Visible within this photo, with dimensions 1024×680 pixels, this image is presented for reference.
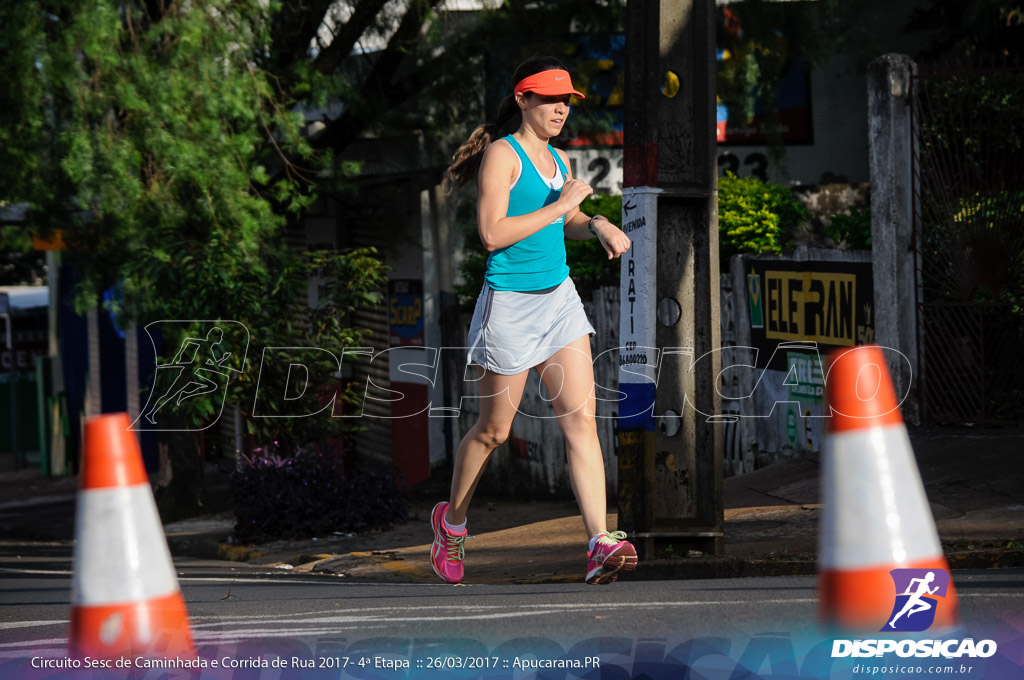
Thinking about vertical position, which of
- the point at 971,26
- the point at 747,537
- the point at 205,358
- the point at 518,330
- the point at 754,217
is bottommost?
the point at 747,537

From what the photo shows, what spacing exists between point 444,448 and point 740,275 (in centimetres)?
534

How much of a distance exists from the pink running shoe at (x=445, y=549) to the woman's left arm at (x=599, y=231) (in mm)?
1376

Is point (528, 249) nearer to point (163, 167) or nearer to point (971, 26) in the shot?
point (163, 167)

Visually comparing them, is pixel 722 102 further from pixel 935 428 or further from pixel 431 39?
pixel 935 428

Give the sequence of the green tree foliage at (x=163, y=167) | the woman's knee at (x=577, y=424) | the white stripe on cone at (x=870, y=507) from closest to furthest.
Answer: the white stripe on cone at (x=870, y=507)
the woman's knee at (x=577, y=424)
the green tree foliage at (x=163, y=167)

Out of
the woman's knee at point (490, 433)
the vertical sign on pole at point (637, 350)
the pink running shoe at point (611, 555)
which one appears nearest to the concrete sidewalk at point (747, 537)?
the vertical sign on pole at point (637, 350)

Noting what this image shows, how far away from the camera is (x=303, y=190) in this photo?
14.1 m

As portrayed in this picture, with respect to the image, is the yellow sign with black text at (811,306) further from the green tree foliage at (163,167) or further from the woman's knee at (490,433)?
the woman's knee at (490,433)

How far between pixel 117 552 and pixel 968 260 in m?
7.91

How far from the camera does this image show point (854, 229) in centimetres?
1105

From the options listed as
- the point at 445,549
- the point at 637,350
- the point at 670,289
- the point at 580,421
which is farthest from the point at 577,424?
the point at 670,289

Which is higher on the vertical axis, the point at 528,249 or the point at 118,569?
the point at 528,249

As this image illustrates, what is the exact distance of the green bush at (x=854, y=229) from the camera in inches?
431

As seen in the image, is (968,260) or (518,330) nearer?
(518,330)
